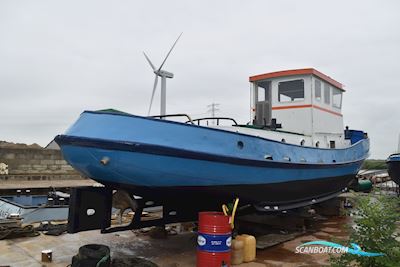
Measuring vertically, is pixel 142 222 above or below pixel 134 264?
above

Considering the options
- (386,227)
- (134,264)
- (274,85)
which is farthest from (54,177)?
(386,227)

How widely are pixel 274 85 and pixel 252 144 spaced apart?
2.94m

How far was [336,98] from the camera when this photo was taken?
875 cm

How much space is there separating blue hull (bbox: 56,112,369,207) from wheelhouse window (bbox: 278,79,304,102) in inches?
98.7

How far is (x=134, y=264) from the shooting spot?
4.26 m

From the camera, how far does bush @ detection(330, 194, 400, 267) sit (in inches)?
132

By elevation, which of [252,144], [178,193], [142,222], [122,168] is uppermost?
[252,144]

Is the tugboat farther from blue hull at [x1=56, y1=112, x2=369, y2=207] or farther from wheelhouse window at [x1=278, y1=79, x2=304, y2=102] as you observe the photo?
wheelhouse window at [x1=278, y1=79, x2=304, y2=102]

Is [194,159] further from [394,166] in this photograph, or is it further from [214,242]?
[394,166]

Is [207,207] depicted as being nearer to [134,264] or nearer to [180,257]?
[180,257]

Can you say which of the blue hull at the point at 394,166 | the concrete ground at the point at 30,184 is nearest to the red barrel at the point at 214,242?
the concrete ground at the point at 30,184

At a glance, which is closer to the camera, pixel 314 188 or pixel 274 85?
pixel 314 188

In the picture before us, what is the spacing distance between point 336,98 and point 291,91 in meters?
1.82

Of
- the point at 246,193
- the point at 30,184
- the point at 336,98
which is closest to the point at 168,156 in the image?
the point at 246,193
